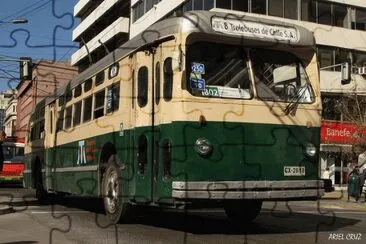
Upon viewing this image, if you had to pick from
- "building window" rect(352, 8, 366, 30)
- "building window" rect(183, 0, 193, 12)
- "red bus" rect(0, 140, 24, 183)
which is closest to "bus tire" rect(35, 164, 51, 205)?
"red bus" rect(0, 140, 24, 183)

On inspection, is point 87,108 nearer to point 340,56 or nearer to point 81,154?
point 81,154

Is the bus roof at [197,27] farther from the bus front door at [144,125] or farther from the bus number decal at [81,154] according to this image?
the bus number decal at [81,154]

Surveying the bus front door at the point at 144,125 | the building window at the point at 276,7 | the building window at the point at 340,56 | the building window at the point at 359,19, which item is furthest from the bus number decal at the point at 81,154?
the building window at the point at 359,19

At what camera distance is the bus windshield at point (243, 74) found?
409 inches

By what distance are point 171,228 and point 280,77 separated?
3521mm

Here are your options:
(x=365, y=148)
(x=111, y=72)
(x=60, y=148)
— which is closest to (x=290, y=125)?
(x=111, y=72)

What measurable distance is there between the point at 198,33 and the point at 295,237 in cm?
388

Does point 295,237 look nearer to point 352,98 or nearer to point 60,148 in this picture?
point 60,148

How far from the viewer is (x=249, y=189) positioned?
10297mm

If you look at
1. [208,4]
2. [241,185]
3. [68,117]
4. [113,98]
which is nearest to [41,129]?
[68,117]

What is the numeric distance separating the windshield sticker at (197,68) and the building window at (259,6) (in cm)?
3019

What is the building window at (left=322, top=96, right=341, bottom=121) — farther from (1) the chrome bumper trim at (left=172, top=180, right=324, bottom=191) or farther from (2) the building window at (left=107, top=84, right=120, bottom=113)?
(1) the chrome bumper trim at (left=172, top=180, right=324, bottom=191)

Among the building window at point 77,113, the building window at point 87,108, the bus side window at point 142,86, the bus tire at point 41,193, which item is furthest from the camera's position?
the bus tire at point 41,193

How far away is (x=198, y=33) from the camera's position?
1035cm
